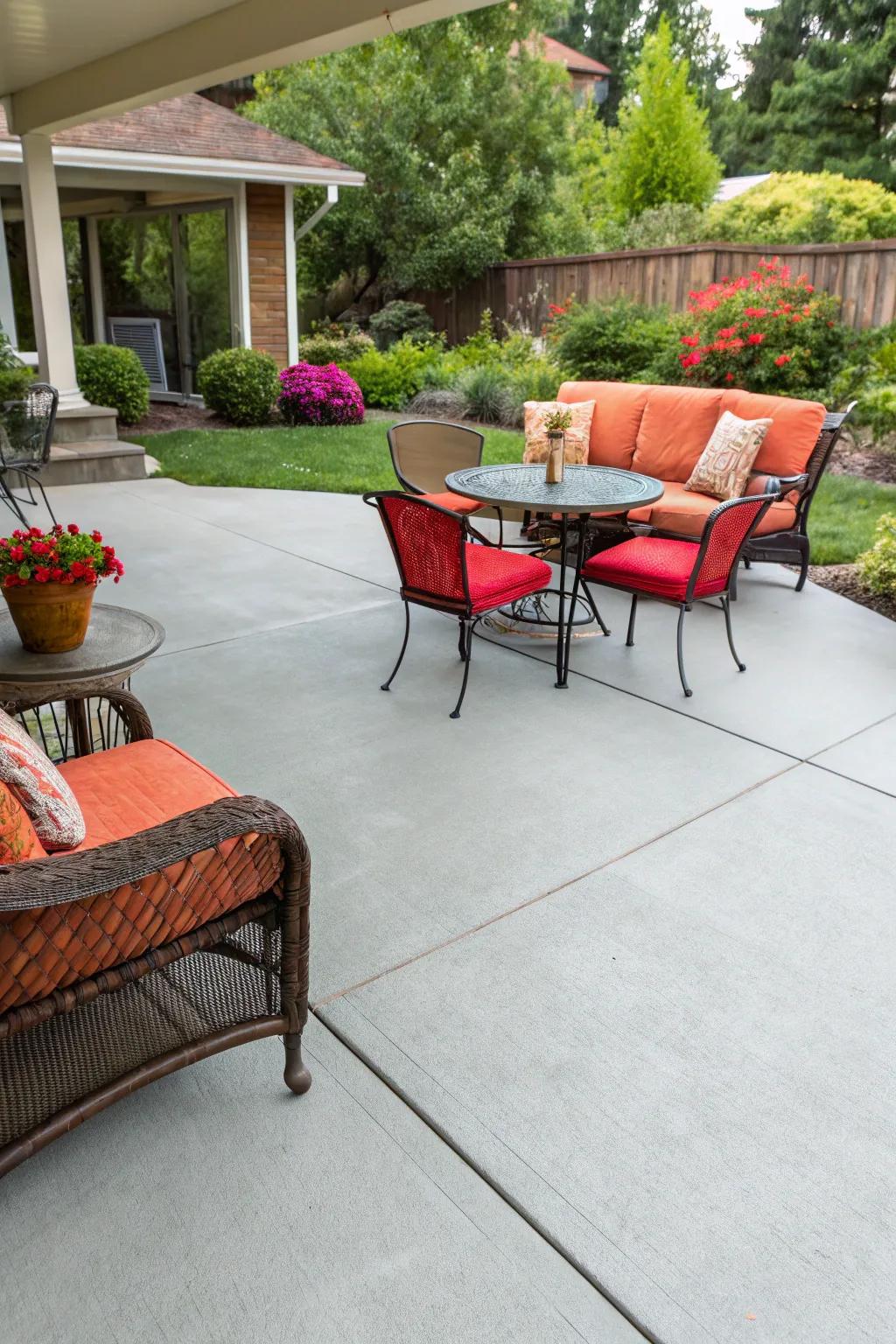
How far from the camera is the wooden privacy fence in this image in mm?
9852

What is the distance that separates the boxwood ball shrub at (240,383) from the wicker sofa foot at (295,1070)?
32.2 ft

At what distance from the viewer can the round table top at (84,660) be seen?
2.64m

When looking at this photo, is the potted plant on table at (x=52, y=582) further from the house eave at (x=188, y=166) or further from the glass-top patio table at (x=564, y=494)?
the house eave at (x=188, y=166)

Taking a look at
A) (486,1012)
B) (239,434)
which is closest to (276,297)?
(239,434)

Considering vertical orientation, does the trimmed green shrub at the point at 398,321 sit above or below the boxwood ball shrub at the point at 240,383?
above

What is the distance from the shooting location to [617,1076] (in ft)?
6.79

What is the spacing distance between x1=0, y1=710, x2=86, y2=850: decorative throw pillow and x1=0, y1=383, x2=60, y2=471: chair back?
5131 millimetres

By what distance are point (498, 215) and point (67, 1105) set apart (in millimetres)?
16025

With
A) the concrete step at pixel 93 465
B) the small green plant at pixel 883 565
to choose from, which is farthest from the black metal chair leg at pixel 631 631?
the concrete step at pixel 93 465

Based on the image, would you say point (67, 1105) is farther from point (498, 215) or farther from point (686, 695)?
point (498, 215)

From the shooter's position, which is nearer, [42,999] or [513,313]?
[42,999]

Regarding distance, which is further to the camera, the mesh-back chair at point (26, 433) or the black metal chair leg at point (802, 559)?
the mesh-back chair at point (26, 433)

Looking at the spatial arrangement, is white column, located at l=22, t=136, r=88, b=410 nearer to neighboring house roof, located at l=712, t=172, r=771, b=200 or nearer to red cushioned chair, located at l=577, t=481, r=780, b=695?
red cushioned chair, located at l=577, t=481, r=780, b=695

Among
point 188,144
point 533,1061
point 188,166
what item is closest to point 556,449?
point 533,1061
